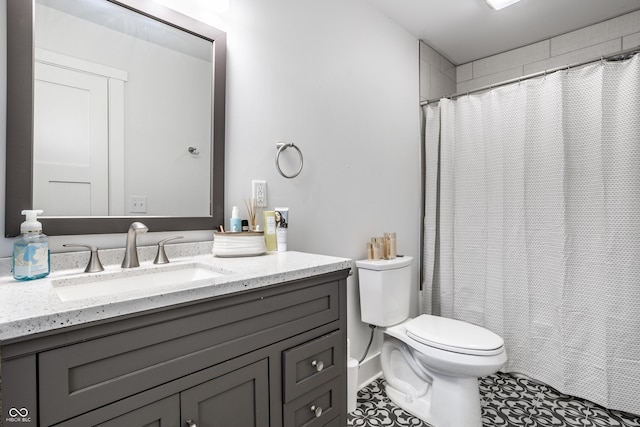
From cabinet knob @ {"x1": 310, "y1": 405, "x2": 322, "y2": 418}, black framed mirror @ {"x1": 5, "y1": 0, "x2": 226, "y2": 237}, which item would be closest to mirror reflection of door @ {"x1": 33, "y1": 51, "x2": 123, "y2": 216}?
black framed mirror @ {"x1": 5, "y1": 0, "x2": 226, "y2": 237}

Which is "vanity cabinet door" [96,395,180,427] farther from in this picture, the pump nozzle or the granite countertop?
the pump nozzle

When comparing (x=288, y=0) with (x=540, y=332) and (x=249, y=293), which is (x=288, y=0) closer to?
(x=249, y=293)

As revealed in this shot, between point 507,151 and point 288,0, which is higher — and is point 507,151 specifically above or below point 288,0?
below

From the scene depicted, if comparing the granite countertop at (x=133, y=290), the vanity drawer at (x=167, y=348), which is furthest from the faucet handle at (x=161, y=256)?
the vanity drawer at (x=167, y=348)

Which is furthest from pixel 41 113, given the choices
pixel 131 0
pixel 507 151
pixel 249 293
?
pixel 507 151

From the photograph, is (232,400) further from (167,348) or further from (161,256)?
(161,256)

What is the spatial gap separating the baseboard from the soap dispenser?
1.65 metres

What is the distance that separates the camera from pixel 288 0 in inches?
63.4

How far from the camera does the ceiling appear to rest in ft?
6.78

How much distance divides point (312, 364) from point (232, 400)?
0.92 feet

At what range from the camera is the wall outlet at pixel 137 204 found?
1140 mm

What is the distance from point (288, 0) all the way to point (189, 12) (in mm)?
541

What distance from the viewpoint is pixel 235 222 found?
131 cm

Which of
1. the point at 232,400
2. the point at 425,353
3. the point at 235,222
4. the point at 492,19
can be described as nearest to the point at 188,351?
the point at 232,400
